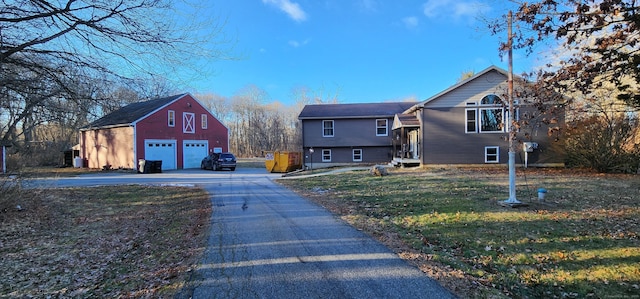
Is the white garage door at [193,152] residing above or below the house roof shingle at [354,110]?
below

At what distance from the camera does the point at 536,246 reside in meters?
5.20

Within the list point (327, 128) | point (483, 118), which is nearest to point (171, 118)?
point (327, 128)

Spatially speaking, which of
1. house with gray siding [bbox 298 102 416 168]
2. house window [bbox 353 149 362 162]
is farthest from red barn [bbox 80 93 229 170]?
house window [bbox 353 149 362 162]

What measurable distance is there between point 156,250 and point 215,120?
1093 inches

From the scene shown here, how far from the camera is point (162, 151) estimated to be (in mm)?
27547

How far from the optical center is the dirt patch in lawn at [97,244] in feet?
14.3

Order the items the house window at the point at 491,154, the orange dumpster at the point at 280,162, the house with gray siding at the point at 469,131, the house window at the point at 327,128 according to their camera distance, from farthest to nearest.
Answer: the house window at the point at 327,128
the orange dumpster at the point at 280,162
the house window at the point at 491,154
the house with gray siding at the point at 469,131

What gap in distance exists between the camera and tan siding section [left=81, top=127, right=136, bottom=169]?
2641cm

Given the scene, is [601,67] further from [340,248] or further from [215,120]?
[215,120]

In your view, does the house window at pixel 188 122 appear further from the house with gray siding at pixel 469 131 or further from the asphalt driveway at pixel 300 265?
the asphalt driveway at pixel 300 265

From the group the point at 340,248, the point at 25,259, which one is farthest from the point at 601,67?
the point at 25,259

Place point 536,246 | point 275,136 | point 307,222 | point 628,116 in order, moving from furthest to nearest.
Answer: point 275,136, point 628,116, point 307,222, point 536,246

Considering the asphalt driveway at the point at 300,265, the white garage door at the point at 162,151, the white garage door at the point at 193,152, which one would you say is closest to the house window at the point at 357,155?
the white garage door at the point at 193,152

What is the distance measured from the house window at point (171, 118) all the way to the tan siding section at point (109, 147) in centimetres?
301
